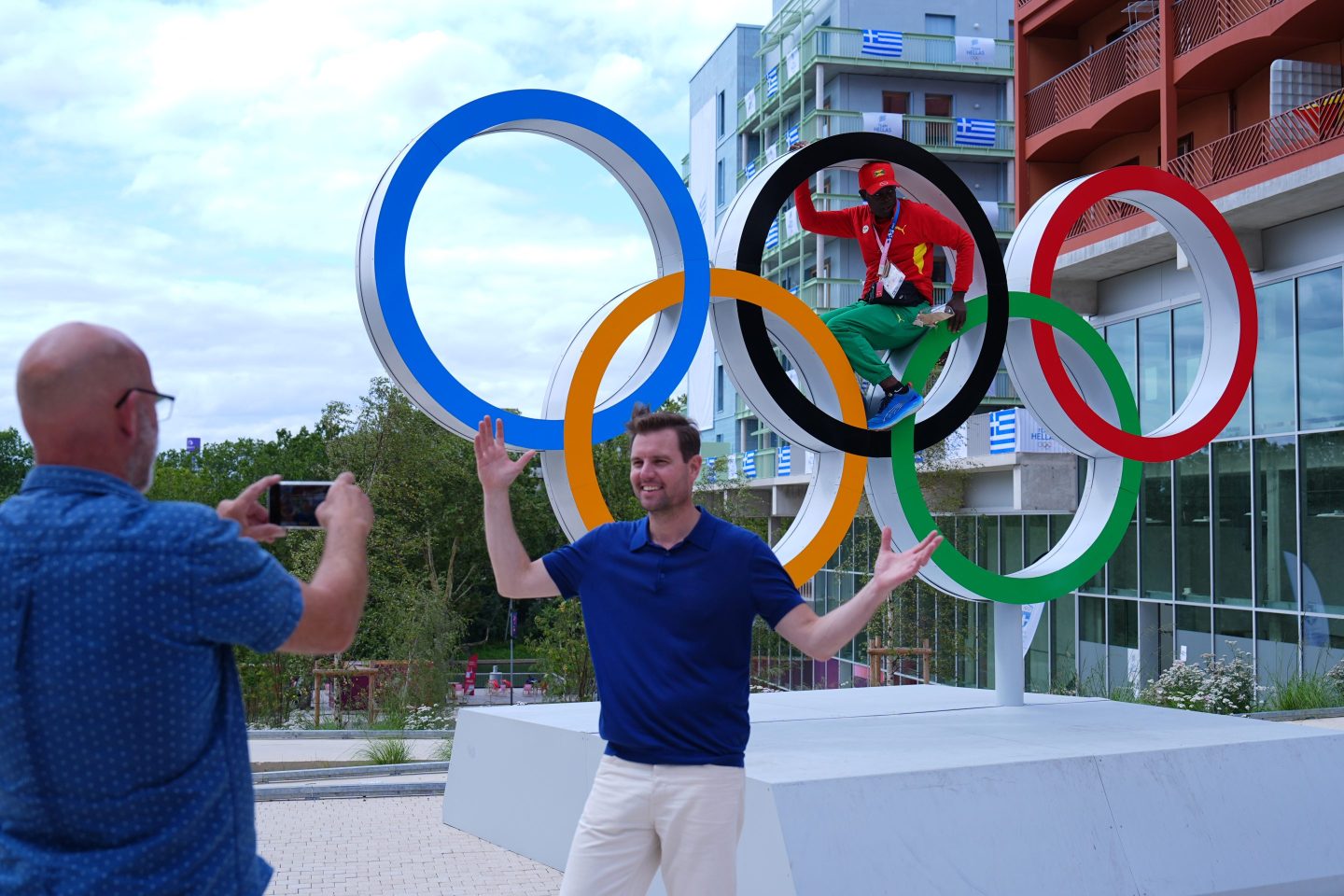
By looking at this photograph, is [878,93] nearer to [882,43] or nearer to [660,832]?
[882,43]

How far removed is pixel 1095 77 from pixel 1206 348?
16065mm

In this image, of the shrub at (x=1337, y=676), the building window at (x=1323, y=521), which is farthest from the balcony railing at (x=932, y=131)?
the shrub at (x=1337, y=676)

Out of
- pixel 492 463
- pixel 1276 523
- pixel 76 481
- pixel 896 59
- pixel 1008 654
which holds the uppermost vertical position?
pixel 896 59

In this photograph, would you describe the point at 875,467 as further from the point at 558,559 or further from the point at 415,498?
the point at 415,498

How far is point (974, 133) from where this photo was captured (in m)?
38.7

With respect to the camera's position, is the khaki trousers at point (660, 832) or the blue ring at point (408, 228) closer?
the khaki trousers at point (660, 832)

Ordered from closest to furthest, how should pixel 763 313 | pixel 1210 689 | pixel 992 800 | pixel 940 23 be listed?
pixel 992 800, pixel 763 313, pixel 1210 689, pixel 940 23

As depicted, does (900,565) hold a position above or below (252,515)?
below

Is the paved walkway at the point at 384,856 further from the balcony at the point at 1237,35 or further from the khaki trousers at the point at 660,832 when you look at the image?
the balcony at the point at 1237,35

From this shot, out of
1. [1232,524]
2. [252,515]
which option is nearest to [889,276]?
[252,515]

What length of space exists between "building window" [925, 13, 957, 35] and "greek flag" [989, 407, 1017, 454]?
917 inches

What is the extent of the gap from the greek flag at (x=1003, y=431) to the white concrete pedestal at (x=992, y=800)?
1433 cm

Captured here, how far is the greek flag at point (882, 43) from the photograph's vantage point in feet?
126

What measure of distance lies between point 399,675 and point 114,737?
2617 centimetres
